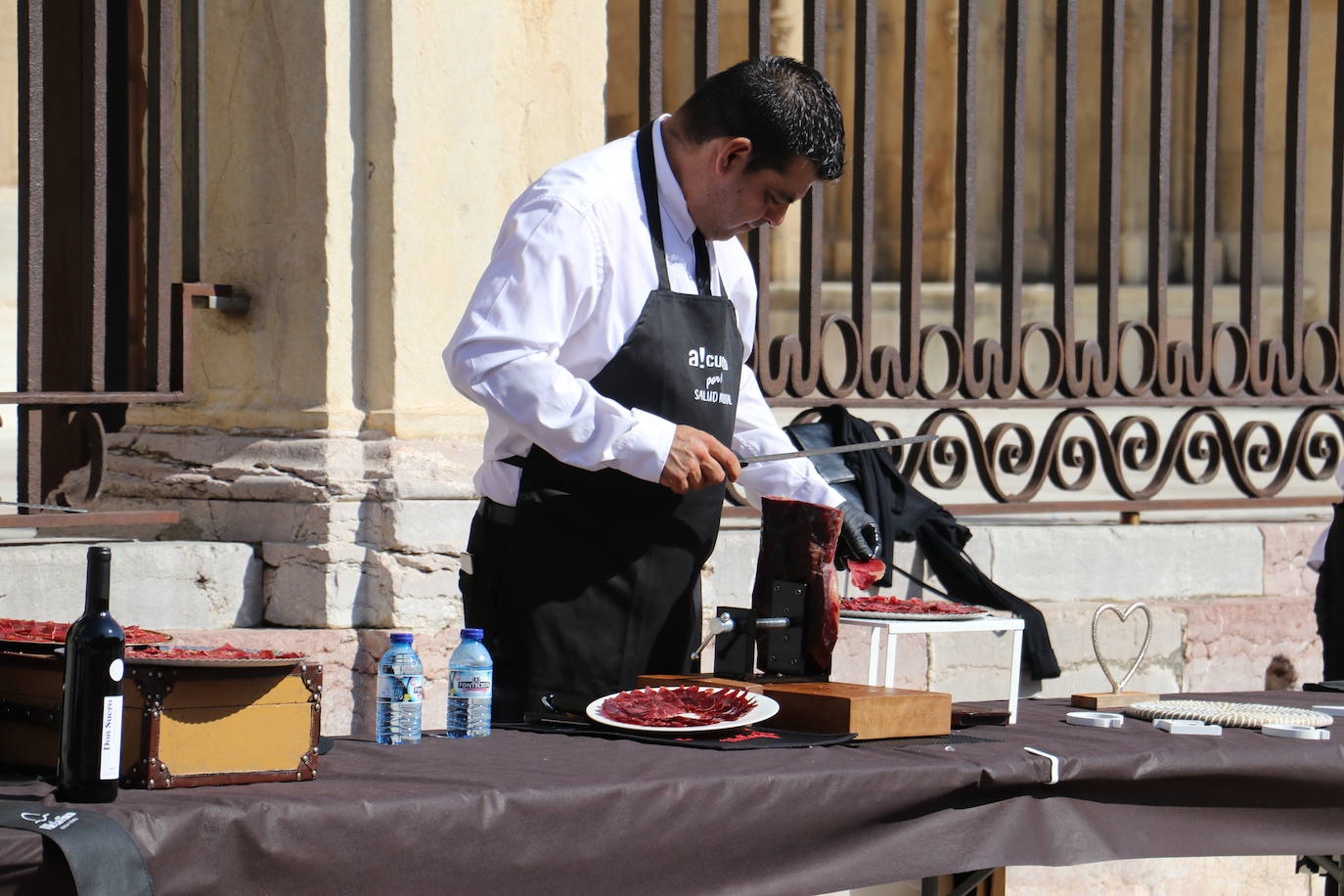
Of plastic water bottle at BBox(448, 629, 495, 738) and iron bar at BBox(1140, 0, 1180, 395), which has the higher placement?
iron bar at BBox(1140, 0, 1180, 395)

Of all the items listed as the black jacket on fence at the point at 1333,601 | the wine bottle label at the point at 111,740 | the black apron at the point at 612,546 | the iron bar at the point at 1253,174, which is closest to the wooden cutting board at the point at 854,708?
the black apron at the point at 612,546

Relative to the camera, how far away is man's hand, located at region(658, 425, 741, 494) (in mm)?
2754

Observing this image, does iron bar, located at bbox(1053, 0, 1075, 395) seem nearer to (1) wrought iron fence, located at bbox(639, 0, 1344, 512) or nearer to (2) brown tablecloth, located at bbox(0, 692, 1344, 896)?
(1) wrought iron fence, located at bbox(639, 0, 1344, 512)

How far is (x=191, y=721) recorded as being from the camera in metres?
2.12

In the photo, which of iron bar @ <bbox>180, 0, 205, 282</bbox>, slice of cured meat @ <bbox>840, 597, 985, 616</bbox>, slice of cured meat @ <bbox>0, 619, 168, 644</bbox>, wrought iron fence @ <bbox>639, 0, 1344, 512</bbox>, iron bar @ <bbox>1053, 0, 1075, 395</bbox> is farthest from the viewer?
iron bar @ <bbox>1053, 0, 1075, 395</bbox>

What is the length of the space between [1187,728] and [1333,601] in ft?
5.63

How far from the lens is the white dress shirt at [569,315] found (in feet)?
8.91

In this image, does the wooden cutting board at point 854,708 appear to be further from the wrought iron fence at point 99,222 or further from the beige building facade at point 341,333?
the wrought iron fence at point 99,222

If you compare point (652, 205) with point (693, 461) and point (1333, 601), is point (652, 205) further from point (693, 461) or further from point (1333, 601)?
point (1333, 601)

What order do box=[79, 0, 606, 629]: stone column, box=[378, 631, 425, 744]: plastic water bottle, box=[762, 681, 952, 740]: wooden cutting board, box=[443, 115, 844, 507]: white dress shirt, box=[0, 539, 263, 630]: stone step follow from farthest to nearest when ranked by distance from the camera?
box=[79, 0, 606, 629]: stone column < box=[0, 539, 263, 630]: stone step < box=[443, 115, 844, 507]: white dress shirt < box=[762, 681, 952, 740]: wooden cutting board < box=[378, 631, 425, 744]: plastic water bottle

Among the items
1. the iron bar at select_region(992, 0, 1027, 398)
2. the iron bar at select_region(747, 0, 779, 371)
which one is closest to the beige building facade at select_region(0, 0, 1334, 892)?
the iron bar at select_region(747, 0, 779, 371)

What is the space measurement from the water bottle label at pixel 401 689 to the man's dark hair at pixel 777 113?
0.97m

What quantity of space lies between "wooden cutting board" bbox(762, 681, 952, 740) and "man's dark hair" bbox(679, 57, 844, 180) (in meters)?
0.80

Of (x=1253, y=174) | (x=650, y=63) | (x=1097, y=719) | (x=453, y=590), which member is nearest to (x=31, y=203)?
(x=453, y=590)
